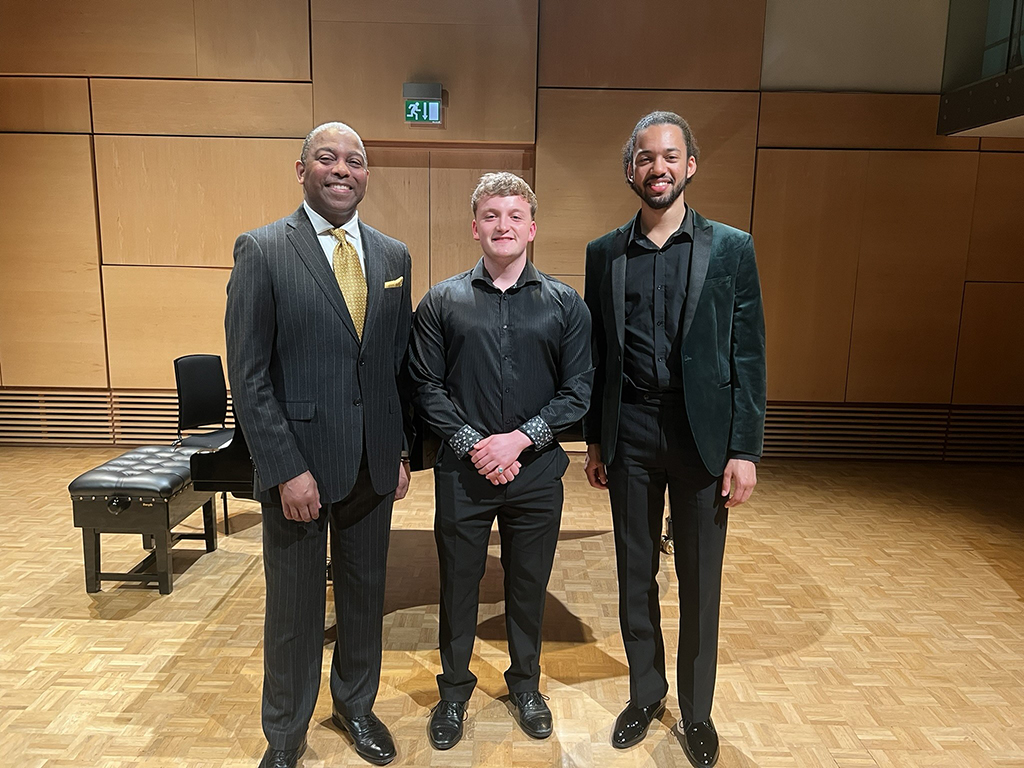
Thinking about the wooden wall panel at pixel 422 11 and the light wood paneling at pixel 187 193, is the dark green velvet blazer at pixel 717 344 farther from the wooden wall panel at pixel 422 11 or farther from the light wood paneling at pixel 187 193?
the light wood paneling at pixel 187 193

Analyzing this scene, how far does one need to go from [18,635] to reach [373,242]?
218cm

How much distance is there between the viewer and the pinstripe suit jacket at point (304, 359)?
179 centimetres

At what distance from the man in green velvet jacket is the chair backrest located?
8.05ft

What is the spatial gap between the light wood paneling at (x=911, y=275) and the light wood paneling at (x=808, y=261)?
10cm

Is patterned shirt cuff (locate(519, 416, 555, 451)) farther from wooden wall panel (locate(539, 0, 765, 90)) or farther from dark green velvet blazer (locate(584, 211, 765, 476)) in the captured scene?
wooden wall panel (locate(539, 0, 765, 90))

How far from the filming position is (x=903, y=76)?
5.16 metres

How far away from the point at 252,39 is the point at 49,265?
221 centimetres

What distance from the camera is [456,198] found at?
5379mm

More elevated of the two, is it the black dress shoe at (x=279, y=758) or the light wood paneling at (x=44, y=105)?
the light wood paneling at (x=44, y=105)

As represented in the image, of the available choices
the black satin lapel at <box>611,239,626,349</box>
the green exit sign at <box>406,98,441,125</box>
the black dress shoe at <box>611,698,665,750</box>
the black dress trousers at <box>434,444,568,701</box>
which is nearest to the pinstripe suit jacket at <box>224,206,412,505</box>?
the black dress trousers at <box>434,444,568,701</box>

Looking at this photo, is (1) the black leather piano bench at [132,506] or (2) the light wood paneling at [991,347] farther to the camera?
(2) the light wood paneling at [991,347]

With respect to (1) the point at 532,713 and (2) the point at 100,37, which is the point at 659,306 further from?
(2) the point at 100,37

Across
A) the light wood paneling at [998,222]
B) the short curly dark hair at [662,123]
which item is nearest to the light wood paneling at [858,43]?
the light wood paneling at [998,222]

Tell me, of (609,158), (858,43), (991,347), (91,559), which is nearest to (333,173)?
(91,559)
